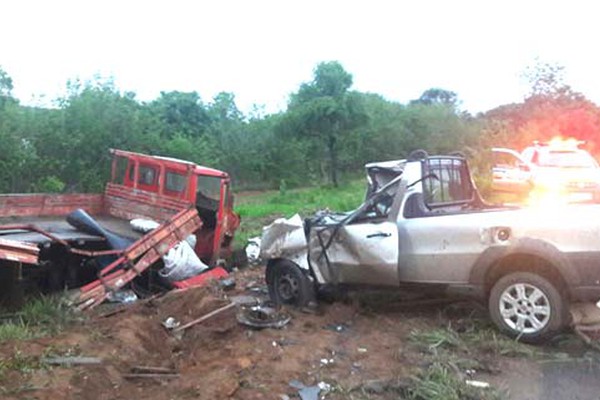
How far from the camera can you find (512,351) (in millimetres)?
5809

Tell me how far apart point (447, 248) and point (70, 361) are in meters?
3.75

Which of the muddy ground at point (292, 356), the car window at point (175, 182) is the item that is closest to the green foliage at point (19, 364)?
the muddy ground at point (292, 356)

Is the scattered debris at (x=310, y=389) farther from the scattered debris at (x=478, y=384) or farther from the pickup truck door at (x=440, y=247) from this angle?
the pickup truck door at (x=440, y=247)

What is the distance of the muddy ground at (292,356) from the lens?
4.87m

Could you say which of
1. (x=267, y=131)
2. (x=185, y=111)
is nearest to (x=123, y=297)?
(x=267, y=131)

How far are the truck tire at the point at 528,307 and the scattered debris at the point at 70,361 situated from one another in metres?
3.76

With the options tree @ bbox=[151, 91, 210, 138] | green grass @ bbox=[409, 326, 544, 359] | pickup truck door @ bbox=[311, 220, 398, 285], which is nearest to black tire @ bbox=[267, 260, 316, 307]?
pickup truck door @ bbox=[311, 220, 398, 285]

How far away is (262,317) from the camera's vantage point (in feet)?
22.5

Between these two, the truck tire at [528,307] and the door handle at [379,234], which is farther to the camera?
the door handle at [379,234]

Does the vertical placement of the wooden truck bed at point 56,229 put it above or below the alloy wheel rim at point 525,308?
below

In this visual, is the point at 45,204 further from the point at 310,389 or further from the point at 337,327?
the point at 310,389

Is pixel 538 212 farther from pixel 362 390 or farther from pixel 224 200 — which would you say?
pixel 224 200

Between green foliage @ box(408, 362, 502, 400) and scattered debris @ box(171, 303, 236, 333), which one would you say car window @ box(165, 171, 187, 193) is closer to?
scattered debris @ box(171, 303, 236, 333)

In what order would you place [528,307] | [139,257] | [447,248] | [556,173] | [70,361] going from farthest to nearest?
→ [556,173]
[139,257]
[447,248]
[528,307]
[70,361]
